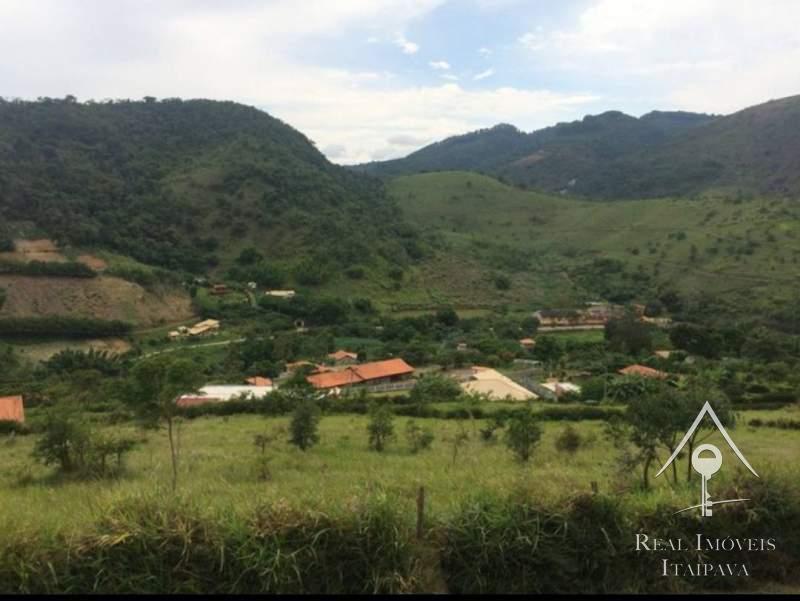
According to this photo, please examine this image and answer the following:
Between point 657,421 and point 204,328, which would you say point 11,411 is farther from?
point 204,328

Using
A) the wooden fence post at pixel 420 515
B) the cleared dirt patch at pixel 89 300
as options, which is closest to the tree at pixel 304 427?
the wooden fence post at pixel 420 515

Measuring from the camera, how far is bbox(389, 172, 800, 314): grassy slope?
6575 cm

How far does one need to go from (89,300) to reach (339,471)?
44.8 m

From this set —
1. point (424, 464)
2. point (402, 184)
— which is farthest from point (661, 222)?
point (424, 464)

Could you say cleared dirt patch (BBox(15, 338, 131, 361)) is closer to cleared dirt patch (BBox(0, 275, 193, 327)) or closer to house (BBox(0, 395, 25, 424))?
cleared dirt patch (BBox(0, 275, 193, 327))

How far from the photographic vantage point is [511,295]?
231 ft

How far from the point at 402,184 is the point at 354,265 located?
65.3 meters

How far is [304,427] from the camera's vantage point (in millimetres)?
17266

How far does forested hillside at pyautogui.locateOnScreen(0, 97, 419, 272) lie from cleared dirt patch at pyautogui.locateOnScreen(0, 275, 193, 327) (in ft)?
31.2

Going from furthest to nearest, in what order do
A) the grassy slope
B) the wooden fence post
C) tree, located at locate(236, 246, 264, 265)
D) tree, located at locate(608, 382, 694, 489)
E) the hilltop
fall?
the hilltop
tree, located at locate(236, 246, 264, 265)
the grassy slope
tree, located at locate(608, 382, 694, 489)
the wooden fence post

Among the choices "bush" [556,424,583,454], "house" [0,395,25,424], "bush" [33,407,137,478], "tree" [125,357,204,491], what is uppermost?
"tree" [125,357,204,491]

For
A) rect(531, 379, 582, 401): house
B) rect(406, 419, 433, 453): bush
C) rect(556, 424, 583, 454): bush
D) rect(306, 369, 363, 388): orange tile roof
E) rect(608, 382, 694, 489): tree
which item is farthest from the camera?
rect(306, 369, 363, 388): orange tile roof

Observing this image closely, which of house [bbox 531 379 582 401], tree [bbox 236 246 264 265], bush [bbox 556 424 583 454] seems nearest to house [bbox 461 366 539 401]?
house [bbox 531 379 582 401]

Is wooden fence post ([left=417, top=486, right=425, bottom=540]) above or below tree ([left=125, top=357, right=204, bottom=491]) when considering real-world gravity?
above
